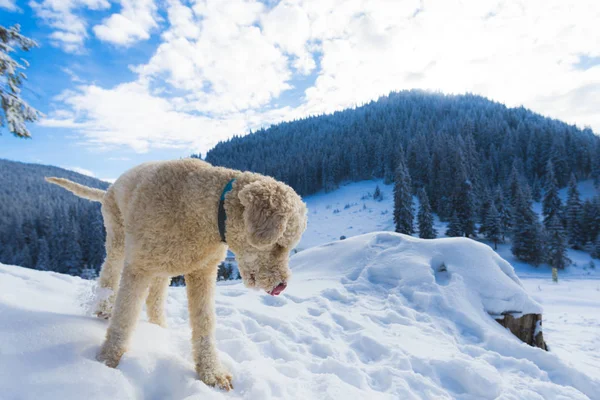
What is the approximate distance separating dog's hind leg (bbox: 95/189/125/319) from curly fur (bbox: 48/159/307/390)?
1.44ft

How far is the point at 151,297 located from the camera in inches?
123

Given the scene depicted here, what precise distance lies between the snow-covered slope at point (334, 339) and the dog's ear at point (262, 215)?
1.08 m

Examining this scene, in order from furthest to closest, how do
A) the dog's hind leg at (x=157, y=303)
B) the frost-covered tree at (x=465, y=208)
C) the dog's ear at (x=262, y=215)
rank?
the frost-covered tree at (x=465, y=208)
the dog's hind leg at (x=157, y=303)
the dog's ear at (x=262, y=215)

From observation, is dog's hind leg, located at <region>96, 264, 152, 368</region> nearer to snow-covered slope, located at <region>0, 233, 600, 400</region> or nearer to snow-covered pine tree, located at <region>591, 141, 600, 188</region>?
snow-covered slope, located at <region>0, 233, 600, 400</region>

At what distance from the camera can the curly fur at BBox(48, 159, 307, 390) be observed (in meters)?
1.89

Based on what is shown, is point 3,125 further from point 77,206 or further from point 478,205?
point 77,206

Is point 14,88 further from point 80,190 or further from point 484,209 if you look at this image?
point 484,209

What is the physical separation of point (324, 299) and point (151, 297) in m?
2.79

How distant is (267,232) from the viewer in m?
1.81

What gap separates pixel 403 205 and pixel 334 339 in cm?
3901

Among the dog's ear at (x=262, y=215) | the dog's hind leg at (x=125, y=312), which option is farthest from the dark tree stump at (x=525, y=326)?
the dog's hind leg at (x=125, y=312)

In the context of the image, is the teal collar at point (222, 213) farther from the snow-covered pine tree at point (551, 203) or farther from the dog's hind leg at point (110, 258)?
the snow-covered pine tree at point (551, 203)

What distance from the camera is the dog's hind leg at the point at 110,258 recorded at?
275 centimetres

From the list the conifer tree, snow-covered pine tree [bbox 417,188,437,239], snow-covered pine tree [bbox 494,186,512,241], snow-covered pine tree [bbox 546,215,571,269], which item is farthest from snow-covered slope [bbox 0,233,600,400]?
snow-covered pine tree [bbox 494,186,512,241]
